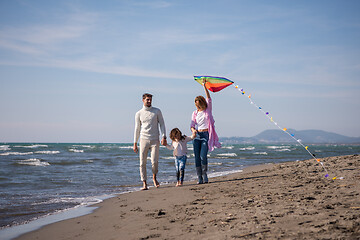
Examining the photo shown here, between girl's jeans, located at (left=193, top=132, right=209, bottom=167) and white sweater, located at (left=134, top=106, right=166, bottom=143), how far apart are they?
76cm

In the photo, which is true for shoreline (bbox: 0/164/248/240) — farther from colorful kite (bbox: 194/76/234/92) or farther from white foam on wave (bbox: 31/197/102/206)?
colorful kite (bbox: 194/76/234/92)

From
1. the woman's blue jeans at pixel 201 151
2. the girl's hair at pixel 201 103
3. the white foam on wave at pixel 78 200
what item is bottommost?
the white foam on wave at pixel 78 200

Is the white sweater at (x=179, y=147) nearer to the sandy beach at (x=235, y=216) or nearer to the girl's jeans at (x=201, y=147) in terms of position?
the girl's jeans at (x=201, y=147)

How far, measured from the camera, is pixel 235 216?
3.42 meters

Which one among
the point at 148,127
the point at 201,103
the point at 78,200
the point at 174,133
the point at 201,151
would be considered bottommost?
the point at 78,200

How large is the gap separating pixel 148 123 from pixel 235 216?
356 centimetres

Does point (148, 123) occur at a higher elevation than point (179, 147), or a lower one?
higher

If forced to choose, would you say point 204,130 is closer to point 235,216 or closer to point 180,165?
point 180,165

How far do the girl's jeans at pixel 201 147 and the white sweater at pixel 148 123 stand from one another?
76 centimetres

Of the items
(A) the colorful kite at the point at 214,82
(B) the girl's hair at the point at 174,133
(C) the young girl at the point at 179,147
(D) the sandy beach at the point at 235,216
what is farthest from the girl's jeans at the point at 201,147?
(D) the sandy beach at the point at 235,216

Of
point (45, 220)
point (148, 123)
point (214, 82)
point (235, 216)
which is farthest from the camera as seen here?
point (214, 82)

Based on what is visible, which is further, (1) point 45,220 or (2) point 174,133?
(2) point 174,133

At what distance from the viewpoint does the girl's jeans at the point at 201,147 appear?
670 centimetres

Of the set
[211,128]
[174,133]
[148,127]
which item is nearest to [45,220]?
[148,127]
